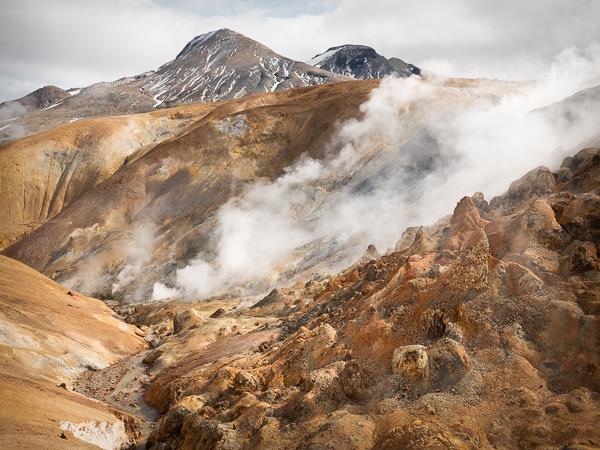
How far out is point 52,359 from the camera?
25.6m

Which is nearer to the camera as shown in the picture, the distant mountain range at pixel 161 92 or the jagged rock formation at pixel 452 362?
the jagged rock formation at pixel 452 362

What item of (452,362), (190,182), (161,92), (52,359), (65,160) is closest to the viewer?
(452,362)

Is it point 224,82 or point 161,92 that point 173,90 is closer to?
point 161,92

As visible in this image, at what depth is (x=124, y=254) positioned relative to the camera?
175ft

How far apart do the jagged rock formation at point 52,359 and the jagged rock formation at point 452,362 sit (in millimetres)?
2559

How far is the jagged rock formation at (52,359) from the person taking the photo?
16891 mm

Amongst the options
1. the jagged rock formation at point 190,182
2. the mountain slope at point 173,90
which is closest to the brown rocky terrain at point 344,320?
the jagged rock formation at point 190,182

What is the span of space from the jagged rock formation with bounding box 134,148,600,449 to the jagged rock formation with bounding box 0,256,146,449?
2.56 metres

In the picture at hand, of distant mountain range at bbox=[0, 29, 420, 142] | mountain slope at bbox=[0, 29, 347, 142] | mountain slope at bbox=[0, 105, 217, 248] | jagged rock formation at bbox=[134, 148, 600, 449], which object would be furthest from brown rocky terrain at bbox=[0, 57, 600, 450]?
distant mountain range at bbox=[0, 29, 420, 142]

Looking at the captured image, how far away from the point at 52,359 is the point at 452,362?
1904 cm

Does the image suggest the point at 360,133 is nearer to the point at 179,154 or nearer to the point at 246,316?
the point at 179,154

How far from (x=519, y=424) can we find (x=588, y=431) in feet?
4.57

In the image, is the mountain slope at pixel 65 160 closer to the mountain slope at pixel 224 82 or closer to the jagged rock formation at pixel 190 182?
the jagged rock formation at pixel 190 182

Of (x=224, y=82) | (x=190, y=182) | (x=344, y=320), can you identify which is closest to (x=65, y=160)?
(x=190, y=182)
